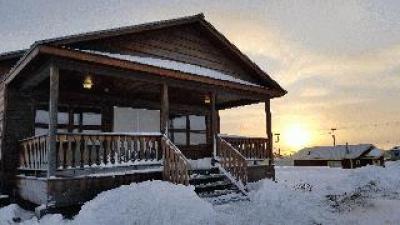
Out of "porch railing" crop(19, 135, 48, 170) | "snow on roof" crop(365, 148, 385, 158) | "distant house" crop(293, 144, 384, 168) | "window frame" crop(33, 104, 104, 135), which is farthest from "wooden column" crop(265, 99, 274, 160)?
"snow on roof" crop(365, 148, 385, 158)

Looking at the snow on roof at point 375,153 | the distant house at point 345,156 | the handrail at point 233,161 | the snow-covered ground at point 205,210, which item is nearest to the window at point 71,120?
the snow-covered ground at point 205,210

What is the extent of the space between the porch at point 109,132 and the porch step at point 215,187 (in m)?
0.15

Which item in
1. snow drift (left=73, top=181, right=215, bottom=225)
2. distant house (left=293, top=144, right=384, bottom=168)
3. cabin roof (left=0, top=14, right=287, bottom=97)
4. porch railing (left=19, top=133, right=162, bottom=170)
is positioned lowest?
distant house (left=293, top=144, right=384, bottom=168)

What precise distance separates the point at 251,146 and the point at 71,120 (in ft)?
22.4

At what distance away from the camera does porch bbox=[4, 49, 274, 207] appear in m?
9.59

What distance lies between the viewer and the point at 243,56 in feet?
54.1

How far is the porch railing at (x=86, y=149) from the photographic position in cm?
952

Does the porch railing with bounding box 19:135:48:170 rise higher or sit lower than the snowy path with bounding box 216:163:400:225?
higher

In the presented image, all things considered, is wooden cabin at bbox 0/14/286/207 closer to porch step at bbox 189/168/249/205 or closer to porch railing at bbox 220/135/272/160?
porch railing at bbox 220/135/272/160

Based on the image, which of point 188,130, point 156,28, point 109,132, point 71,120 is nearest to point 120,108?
point 71,120

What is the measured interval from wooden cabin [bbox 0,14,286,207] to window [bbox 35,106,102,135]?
0.04 m

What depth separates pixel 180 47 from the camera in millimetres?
14820

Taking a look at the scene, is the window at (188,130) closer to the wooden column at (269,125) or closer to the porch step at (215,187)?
the wooden column at (269,125)

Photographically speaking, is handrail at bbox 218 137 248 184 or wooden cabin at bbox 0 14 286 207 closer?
wooden cabin at bbox 0 14 286 207
